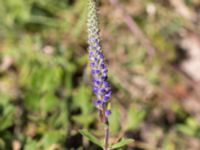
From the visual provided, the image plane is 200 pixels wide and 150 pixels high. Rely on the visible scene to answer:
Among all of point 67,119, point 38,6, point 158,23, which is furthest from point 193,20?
point 67,119

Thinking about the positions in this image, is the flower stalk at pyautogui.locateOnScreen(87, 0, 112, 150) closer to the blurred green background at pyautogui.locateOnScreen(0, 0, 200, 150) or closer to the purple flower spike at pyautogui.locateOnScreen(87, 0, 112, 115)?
→ the purple flower spike at pyautogui.locateOnScreen(87, 0, 112, 115)

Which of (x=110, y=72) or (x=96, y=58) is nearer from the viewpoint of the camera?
(x=96, y=58)

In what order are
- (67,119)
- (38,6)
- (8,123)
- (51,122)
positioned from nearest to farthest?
(8,123) → (51,122) → (67,119) → (38,6)

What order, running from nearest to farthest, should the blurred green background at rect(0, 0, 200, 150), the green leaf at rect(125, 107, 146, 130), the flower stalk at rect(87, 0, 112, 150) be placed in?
the flower stalk at rect(87, 0, 112, 150) → the green leaf at rect(125, 107, 146, 130) → the blurred green background at rect(0, 0, 200, 150)

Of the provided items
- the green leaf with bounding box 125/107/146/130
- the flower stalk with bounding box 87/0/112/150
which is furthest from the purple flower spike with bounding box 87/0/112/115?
the green leaf with bounding box 125/107/146/130

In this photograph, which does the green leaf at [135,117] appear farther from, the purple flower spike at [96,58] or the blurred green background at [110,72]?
the purple flower spike at [96,58]

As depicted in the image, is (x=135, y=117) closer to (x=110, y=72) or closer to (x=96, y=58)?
(x=110, y=72)

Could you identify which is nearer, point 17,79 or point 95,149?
point 95,149

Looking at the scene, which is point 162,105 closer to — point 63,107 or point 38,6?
point 63,107

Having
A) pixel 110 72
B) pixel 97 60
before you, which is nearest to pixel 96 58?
pixel 97 60
